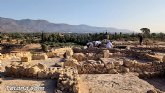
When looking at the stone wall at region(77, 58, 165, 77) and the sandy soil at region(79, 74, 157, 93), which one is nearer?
the sandy soil at region(79, 74, 157, 93)

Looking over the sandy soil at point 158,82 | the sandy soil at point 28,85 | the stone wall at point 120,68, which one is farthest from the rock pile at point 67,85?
the sandy soil at point 158,82

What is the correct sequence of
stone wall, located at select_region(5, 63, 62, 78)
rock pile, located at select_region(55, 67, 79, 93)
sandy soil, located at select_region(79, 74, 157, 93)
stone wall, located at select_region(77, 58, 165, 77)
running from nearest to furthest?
1. rock pile, located at select_region(55, 67, 79, 93)
2. sandy soil, located at select_region(79, 74, 157, 93)
3. stone wall, located at select_region(5, 63, 62, 78)
4. stone wall, located at select_region(77, 58, 165, 77)

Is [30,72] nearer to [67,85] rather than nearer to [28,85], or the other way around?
[28,85]

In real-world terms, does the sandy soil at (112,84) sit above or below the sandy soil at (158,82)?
above

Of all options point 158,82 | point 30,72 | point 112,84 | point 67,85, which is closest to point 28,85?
point 30,72

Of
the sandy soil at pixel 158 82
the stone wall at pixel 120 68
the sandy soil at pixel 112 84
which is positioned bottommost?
the sandy soil at pixel 158 82

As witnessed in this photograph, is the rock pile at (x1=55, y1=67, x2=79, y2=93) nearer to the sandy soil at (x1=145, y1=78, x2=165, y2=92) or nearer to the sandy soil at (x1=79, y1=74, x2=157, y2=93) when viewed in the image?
the sandy soil at (x1=79, y1=74, x2=157, y2=93)

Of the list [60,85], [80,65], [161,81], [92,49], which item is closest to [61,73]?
[60,85]

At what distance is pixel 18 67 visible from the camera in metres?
11.4

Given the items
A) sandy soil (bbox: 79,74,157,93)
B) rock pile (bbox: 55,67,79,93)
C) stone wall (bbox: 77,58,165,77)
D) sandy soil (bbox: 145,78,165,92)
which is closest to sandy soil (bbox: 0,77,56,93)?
rock pile (bbox: 55,67,79,93)

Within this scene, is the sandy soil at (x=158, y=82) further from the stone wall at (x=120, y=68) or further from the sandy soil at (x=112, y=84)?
the sandy soil at (x=112, y=84)

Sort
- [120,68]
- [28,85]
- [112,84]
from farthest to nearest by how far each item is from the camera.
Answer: [120,68] < [112,84] < [28,85]

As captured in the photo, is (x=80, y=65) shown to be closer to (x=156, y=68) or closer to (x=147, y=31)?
(x=156, y=68)

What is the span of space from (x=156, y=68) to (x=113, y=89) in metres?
4.49
